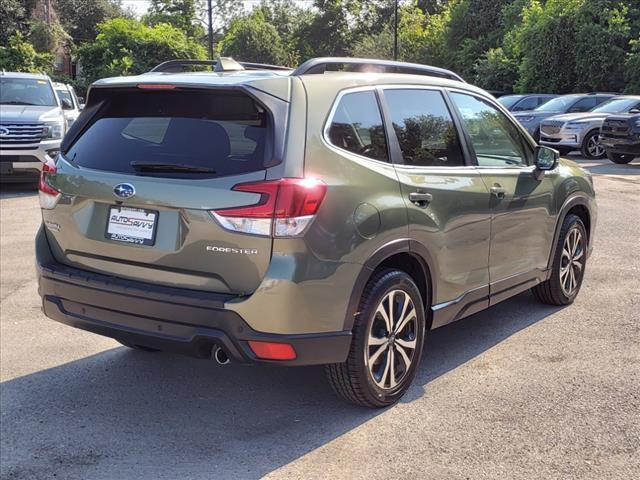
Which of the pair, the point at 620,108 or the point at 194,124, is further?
the point at 620,108

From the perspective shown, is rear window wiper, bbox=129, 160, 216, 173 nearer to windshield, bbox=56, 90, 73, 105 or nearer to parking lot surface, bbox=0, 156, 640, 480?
parking lot surface, bbox=0, 156, 640, 480

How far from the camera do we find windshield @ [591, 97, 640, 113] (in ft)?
58.4

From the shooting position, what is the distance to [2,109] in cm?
1315

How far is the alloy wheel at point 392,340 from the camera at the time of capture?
387 centimetres

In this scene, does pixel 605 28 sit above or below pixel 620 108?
above

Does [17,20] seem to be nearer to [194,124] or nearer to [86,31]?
[86,31]

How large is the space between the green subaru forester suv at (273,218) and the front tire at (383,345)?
0.01 meters

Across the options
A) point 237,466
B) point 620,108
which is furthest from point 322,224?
point 620,108

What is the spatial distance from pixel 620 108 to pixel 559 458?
644 inches

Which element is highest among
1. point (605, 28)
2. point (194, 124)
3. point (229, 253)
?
point (605, 28)

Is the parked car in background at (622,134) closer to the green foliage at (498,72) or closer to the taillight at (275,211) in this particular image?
the taillight at (275,211)

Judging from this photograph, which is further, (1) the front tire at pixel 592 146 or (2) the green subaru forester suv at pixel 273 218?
(1) the front tire at pixel 592 146

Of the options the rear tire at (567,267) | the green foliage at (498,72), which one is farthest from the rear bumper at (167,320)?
the green foliage at (498,72)

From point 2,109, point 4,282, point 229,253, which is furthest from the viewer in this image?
point 2,109
